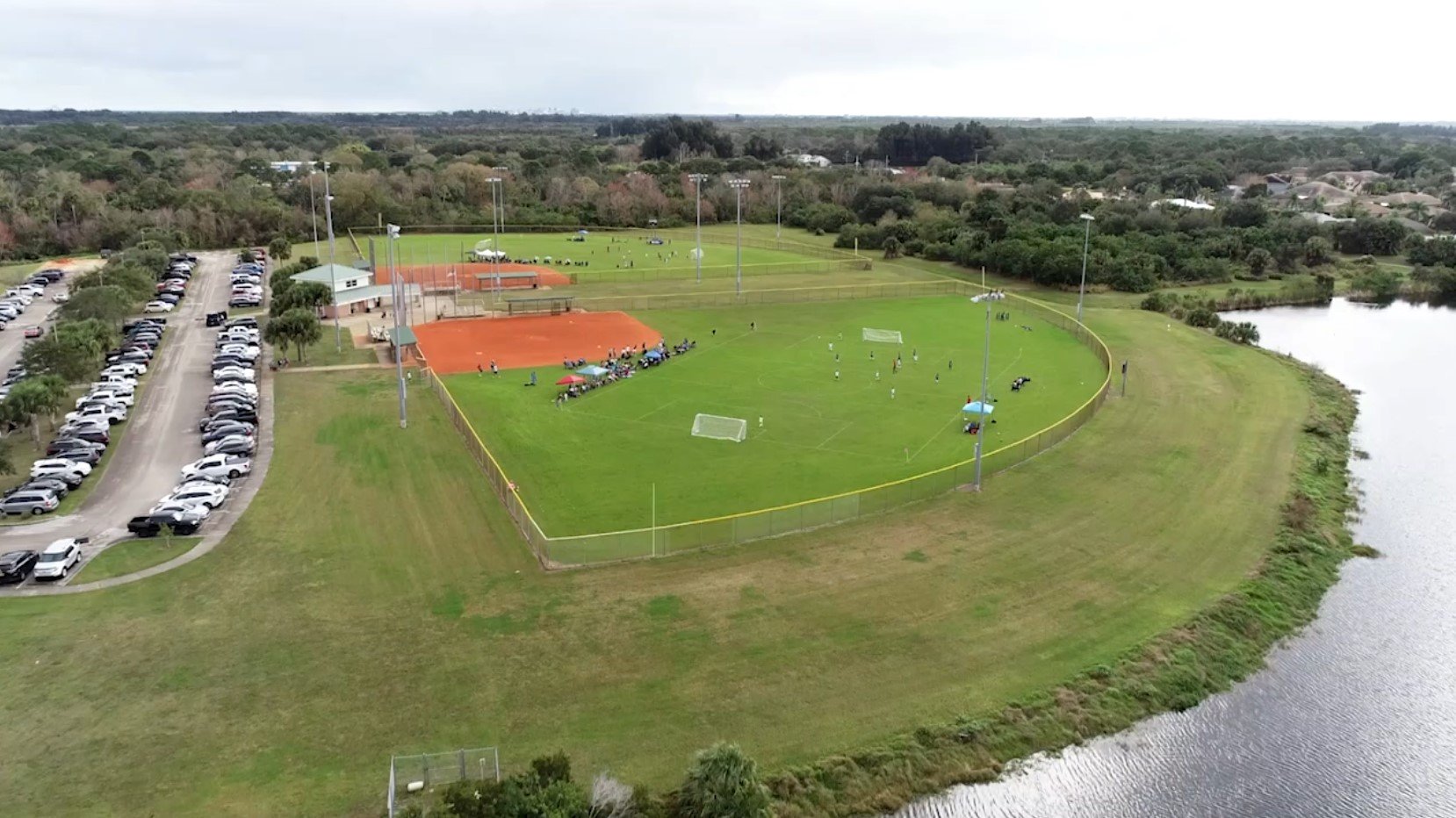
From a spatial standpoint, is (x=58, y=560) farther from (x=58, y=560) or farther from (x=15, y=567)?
(x=15, y=567)

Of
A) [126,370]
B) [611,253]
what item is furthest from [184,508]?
[611,253]

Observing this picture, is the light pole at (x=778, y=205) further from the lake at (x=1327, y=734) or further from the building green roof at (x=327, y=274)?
the lake at (x=1327, y=734)

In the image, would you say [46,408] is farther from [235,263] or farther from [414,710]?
[235,263]

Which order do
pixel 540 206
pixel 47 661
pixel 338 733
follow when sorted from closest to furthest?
pixel 338 733
pixel 47 661
pixel 540 206

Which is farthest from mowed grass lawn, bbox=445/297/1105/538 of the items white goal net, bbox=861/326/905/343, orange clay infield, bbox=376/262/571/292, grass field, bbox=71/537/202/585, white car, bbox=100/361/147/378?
orange clay infield, bbox=376/262/571/292

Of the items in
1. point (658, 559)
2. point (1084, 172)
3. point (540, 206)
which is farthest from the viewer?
point (1084, 172)

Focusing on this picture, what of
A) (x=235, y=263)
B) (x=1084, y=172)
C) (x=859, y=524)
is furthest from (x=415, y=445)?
(x=1084, y=172)

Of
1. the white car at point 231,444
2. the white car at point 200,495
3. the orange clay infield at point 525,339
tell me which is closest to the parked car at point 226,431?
the white car at point 231,444
